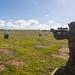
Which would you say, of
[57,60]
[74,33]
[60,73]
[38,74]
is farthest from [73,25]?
[57,60]

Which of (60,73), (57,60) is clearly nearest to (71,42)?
(60,73)

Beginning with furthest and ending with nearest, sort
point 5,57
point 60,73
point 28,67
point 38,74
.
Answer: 1. point 5,57
2. point 28,67
3. point 38,74
4. point 60,73

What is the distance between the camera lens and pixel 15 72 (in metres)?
14.4

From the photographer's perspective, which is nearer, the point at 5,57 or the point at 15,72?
the point at 15,72

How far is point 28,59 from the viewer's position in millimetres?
18516

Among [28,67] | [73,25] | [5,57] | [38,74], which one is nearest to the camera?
[73,25]

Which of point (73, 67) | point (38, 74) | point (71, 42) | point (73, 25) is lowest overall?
point (38, 74)

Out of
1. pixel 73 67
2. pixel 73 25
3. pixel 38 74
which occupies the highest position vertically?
pixel 73 25

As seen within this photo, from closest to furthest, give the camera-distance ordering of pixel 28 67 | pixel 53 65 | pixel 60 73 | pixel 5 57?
pixel 60 73 < pixel 28 67 < pixel 53 65 < pixel 5 57

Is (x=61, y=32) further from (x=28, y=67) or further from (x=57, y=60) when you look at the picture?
(x=57, y=60)

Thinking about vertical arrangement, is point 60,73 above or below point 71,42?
below

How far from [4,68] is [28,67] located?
6.03 ft

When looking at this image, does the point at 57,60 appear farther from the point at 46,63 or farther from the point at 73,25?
the point at 73,25

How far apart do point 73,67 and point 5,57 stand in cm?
906
